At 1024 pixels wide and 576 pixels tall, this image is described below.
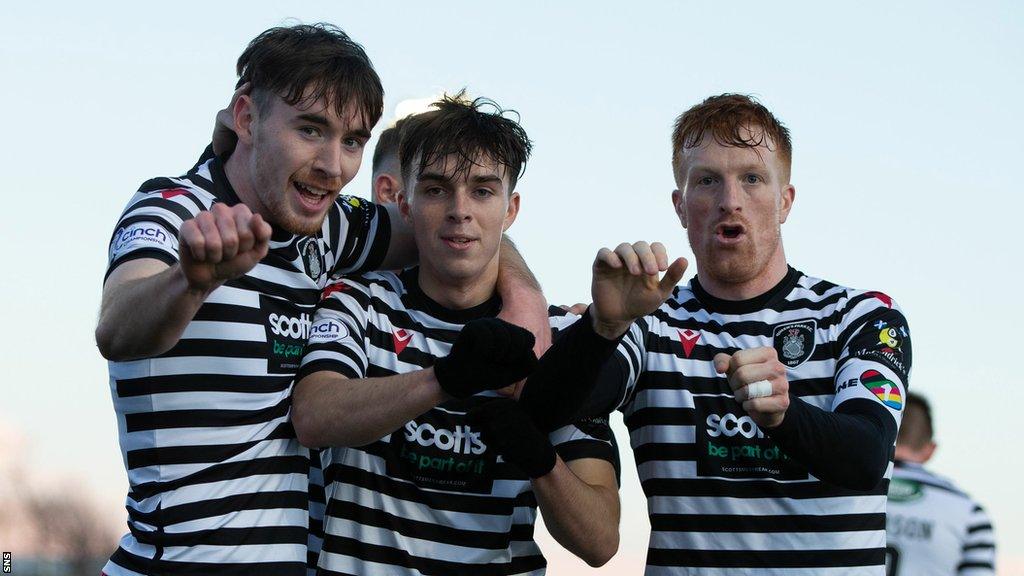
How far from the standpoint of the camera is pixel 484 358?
4.04m

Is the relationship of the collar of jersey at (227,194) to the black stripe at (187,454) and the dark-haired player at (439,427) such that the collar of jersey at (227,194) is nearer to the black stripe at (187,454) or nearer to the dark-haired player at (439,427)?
the dark-haired player at (439,427)

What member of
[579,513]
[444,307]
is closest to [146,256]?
[444,307]

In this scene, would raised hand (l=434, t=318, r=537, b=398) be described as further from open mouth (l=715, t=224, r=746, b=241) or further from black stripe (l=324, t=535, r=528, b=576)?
open mouth (l=715, t=224, r=746, b=241)

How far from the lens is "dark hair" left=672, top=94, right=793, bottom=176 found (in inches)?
205

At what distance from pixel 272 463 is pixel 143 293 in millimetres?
944

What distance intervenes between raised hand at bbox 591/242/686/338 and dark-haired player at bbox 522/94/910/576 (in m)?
0.34

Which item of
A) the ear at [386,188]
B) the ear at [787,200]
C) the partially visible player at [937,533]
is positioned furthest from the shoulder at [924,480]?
the ear at [386,188]

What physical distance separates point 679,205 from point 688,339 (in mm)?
661

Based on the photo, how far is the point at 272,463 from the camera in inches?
180

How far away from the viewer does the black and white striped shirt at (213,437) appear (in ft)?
14.5

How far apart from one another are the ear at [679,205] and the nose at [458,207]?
3.19 feet

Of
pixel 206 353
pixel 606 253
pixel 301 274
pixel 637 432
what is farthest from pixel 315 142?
pixel 637 432

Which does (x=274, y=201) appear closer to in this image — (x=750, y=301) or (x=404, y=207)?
(x=404, y=207)

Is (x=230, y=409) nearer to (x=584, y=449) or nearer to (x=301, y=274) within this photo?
(x=301, y=274)
